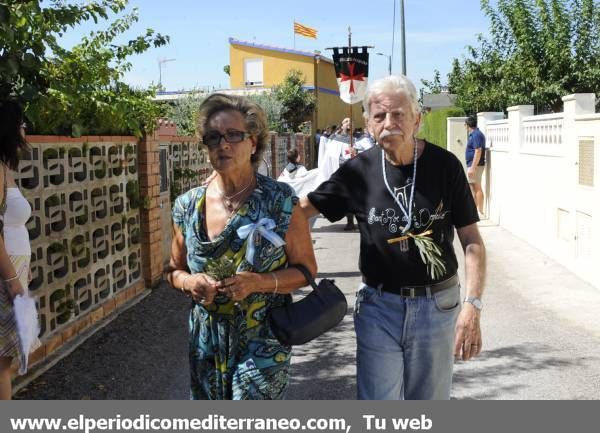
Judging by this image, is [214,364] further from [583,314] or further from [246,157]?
[583,314]

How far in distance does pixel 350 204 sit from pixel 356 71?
38.2ft

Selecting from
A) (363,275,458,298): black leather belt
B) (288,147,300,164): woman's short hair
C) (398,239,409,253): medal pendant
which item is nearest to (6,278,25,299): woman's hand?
(363,275,458,298): black leather belt

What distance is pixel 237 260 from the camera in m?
2.91

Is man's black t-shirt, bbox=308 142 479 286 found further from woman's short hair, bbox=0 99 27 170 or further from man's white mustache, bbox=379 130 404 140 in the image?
woman's short hair, bbox=0 99 27 170

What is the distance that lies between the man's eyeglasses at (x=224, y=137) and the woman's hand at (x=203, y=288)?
52 centimetres

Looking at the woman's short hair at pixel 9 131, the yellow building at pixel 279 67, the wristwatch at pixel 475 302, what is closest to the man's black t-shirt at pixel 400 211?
the wristwatch at pixel 475 302

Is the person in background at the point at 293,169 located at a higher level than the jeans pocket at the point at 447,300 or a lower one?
higher

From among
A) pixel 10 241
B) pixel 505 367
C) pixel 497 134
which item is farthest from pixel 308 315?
pixel 497 134

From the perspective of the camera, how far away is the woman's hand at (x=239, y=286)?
9.16 ft

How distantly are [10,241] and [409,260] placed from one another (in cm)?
253

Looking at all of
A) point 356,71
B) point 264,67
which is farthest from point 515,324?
point 264,67

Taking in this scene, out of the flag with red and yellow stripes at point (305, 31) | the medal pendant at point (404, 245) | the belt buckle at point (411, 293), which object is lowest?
the belt buckle at point (411, 293)

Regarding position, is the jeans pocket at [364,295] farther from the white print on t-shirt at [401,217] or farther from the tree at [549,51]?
the tree at [549,51]

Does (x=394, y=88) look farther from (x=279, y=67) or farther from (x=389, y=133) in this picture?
(x=279, y=67)
